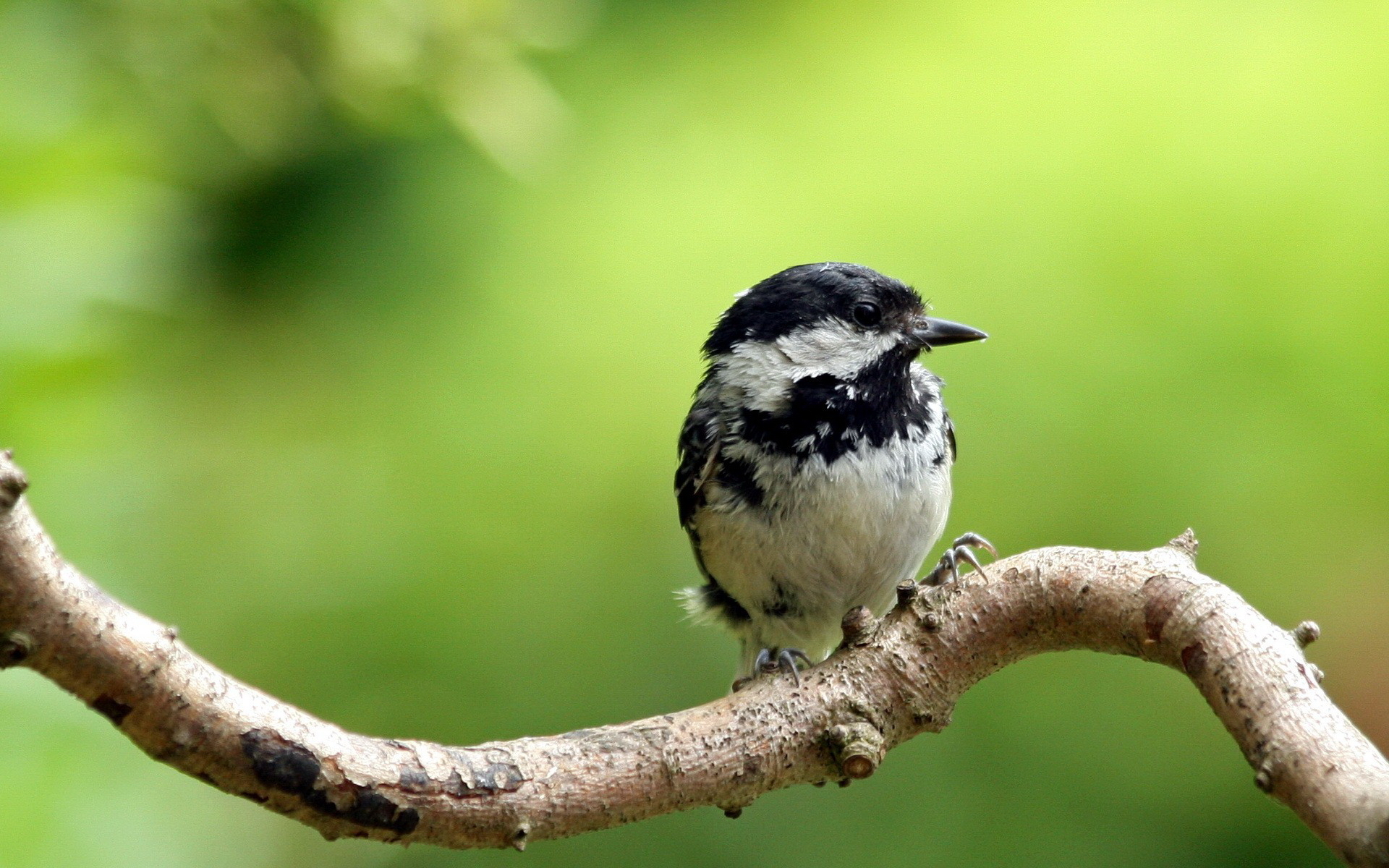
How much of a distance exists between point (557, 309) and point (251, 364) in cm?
126

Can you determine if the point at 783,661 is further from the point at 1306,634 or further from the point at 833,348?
the point at 1306,634

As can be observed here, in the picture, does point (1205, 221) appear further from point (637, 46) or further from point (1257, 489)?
point (637, 46)

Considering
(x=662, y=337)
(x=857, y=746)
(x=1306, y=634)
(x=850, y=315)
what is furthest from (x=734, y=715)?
(x=662, y=337)

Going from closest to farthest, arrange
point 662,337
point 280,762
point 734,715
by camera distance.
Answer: point 280,762, point 734,715, point 662,337

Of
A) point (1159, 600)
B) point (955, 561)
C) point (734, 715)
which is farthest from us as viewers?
point (955, 561)

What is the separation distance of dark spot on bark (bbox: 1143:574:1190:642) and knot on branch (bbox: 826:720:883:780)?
497 mm

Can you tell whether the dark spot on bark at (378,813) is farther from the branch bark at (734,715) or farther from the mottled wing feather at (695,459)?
the mottled wing feather at (695,459)

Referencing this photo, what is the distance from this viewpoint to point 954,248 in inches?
156

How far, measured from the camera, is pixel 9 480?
1.40 meters

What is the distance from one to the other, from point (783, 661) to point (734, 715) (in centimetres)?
28

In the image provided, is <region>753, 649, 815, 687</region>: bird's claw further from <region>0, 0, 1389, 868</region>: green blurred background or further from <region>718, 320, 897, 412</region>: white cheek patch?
<region>0, 0, 1389, 868</region>: green blurred background

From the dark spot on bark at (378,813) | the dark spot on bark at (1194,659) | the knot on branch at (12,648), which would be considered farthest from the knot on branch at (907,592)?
the knot on branch at (12,648)

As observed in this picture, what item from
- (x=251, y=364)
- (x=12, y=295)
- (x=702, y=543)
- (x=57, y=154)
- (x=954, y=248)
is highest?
(x=954, y=248)

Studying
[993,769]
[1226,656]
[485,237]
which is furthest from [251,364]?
[1226,656]
